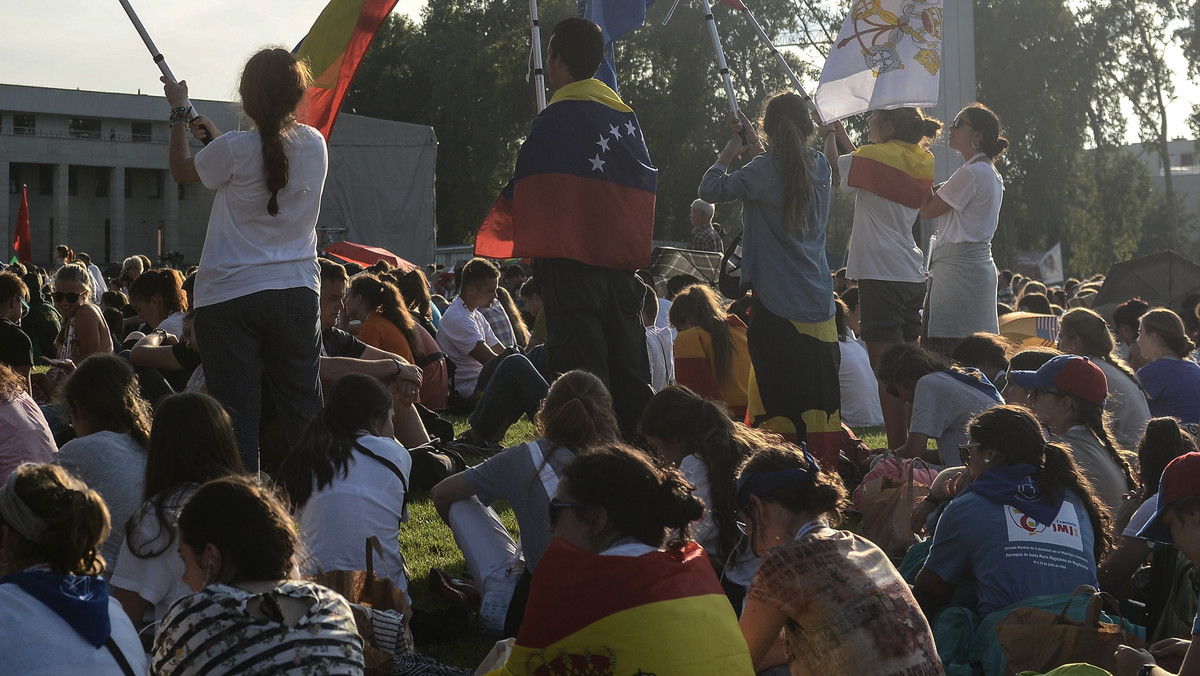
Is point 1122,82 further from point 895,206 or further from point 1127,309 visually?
point 895,206

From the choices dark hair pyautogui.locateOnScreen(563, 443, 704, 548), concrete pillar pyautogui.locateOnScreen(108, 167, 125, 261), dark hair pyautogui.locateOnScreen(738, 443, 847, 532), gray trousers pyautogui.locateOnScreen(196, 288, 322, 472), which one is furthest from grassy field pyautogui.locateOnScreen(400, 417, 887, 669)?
concrete pillar pyautogui.locateOnScreen(108, 167, 125, 261)

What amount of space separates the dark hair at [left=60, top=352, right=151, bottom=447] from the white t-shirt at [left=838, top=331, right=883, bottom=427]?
7.07 metres

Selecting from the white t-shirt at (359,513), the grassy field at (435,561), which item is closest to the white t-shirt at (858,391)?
the grassy field at (435,561)

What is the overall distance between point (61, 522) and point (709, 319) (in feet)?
21.1

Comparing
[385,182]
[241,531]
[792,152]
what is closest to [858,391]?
[792,152]

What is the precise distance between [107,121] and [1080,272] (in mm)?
53750

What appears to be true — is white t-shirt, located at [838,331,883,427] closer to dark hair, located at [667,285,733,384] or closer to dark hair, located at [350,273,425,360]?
dark hair, located at [667,285,733,384]

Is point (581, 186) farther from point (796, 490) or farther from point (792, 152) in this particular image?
point (796, 490)

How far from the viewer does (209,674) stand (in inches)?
118

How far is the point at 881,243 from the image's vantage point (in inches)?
324

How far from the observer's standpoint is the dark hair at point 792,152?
6.87m

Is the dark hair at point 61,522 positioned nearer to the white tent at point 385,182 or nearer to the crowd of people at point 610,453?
the crowd of people at point 610,453

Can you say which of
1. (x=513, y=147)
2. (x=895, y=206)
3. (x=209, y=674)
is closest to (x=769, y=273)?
(x=895, y=206)

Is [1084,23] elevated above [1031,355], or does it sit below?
above
